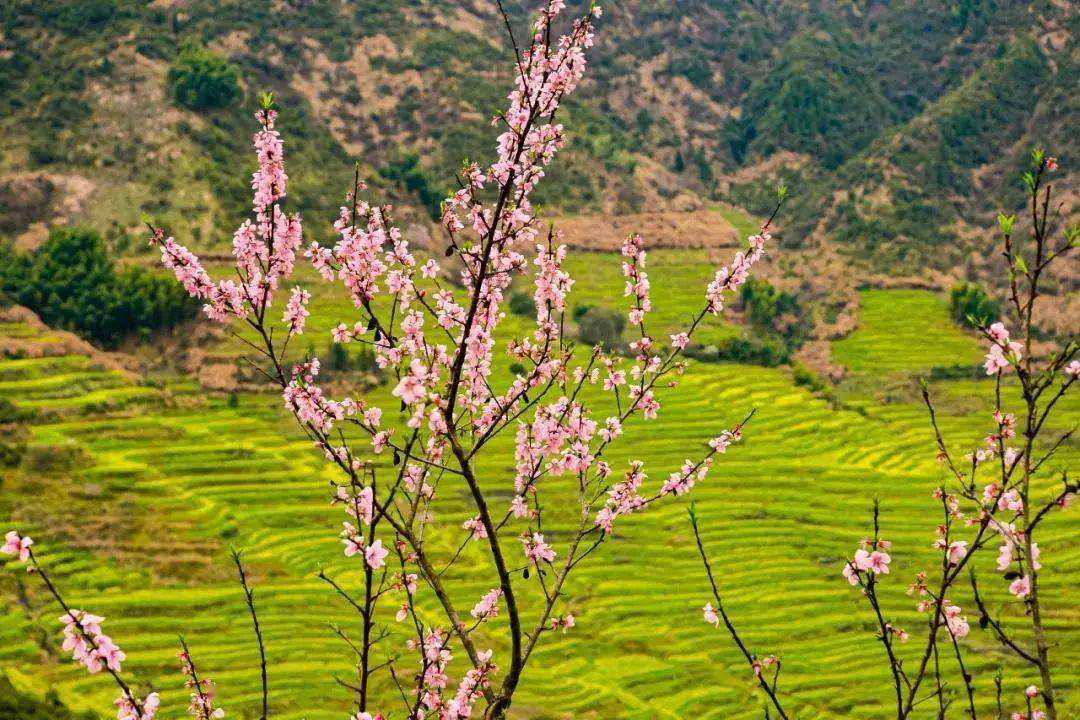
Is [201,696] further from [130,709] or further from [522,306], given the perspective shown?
[522,306]

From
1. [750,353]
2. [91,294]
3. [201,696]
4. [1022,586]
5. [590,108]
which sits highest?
[590,108]

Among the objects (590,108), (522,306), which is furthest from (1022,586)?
(590,108)

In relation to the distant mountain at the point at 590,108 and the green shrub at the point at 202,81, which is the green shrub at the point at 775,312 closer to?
the distant mountain at the point at 590,108

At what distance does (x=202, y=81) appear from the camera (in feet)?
241

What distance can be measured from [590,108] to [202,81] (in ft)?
108

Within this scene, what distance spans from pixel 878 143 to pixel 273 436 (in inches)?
2342

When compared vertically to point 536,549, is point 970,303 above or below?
below

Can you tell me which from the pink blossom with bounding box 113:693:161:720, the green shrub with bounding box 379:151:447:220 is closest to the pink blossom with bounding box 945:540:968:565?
the pink blossom with bounding box 113:693:161:720

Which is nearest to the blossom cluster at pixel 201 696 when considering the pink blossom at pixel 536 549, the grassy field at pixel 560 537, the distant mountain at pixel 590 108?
the pink blossom at pixel 536 549

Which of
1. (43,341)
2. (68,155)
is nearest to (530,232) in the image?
(43,341)

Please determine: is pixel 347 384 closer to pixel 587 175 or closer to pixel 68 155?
pixel 68 155

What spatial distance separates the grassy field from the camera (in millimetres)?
29594

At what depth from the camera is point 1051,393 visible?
53750 millimetres

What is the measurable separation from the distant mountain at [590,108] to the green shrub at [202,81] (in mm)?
197
